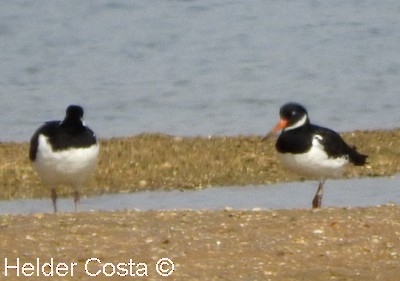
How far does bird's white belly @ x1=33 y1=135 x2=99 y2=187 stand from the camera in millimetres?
12984

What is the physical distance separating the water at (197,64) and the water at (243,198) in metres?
3.03

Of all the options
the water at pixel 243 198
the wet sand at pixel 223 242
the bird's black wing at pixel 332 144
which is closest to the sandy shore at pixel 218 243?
the wet sand at pixel 223 242

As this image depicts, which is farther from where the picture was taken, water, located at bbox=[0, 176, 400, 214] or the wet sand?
water, located at bbox=[0, 176, 400, 214]

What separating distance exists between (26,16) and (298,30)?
15.1 feet

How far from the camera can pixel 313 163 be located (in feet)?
43.9

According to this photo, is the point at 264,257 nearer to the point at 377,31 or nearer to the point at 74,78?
the point at 74,78

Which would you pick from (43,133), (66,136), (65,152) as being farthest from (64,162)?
(43,133)

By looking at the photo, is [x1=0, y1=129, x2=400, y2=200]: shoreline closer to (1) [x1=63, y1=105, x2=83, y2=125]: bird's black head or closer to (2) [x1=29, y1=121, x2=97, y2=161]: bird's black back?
(1) [x1=63, y1=105, x2=83, y2=125]: bird's black head

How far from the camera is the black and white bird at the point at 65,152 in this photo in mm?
12992

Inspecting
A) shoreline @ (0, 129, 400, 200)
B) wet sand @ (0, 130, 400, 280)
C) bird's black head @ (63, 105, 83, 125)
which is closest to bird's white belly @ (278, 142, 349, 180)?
wet sand @ (0, 130, 400, 280)

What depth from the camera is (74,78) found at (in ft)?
71.9

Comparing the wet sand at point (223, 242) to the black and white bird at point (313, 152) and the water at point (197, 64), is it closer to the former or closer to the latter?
the black and white bird at point (313, 152)

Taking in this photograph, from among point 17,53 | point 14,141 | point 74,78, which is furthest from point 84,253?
point 17,53

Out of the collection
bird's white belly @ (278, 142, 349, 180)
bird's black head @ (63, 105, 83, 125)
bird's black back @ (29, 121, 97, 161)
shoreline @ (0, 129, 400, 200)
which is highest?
bird's black head @ (63, 105, 83, 125)
